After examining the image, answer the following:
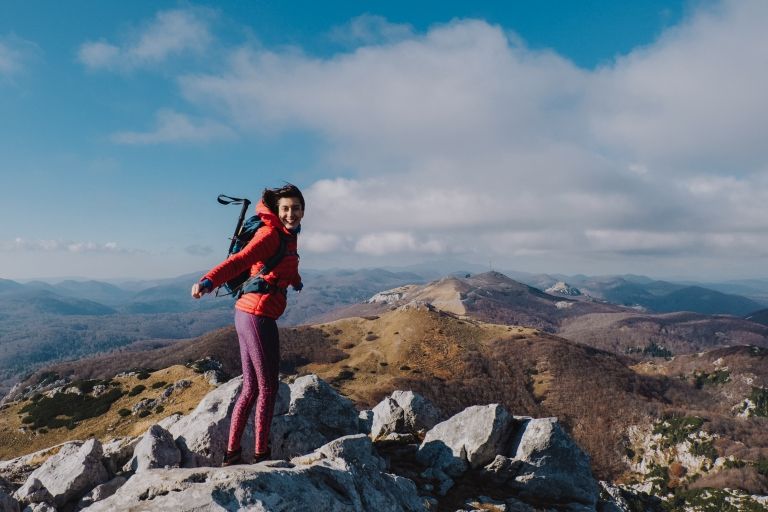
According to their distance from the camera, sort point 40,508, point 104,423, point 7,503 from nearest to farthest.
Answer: point 7,503, point 40,508, point 104,423

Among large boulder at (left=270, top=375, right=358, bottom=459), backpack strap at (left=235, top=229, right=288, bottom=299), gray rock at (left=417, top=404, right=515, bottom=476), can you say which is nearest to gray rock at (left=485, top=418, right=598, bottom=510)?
gray rock at (left=417, top=404, right=515, bottom=476)

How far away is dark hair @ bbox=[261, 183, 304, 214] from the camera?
33.0ft

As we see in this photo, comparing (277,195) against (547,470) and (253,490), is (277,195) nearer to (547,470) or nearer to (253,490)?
(253,490)

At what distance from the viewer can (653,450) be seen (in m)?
140

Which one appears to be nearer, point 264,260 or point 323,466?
point 264,260

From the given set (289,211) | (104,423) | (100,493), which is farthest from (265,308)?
(104,423)

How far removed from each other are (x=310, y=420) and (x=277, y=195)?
13768 mm

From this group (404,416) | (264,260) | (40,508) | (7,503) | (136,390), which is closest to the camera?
(264,260)

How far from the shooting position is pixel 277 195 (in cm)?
1010

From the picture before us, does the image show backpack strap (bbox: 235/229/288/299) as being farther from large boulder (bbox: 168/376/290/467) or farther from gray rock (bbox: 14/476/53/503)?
gray rock (bbox: 14/476/53/503)

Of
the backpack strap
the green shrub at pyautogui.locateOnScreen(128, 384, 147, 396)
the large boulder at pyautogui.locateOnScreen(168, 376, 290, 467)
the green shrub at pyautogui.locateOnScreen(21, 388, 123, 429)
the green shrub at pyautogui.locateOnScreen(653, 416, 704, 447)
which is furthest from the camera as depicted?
the green shrub at pyautogui.locateOnScreen(653, 416, 704, 447)

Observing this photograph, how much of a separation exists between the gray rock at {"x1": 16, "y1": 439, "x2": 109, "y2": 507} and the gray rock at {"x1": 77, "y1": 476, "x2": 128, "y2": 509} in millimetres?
531

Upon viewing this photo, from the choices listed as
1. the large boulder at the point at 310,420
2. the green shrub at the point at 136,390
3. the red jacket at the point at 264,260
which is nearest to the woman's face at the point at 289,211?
the red jacket at the point at 264,260

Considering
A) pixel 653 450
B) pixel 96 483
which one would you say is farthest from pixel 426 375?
pixel 96 483
